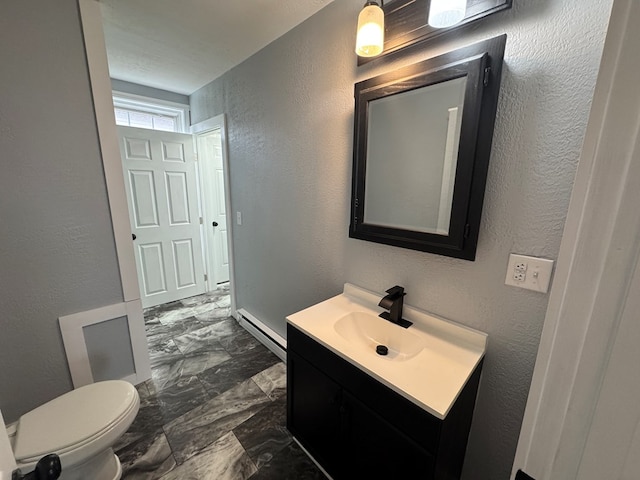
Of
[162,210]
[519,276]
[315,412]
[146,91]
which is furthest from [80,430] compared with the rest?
[146,91]

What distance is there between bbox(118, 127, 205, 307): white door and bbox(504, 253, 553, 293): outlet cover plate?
3.18 m

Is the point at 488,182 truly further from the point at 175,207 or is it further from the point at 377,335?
the point at 175,207

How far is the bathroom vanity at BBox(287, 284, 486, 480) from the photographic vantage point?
0.88 meters

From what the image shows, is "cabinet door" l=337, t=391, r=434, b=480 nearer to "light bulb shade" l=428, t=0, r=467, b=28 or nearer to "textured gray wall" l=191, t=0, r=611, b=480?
"textured gray wall" l=191, t=0, r=611, b=480

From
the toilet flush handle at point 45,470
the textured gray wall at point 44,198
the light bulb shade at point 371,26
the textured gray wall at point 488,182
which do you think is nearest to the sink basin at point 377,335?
the textured gray wall at point 488,182

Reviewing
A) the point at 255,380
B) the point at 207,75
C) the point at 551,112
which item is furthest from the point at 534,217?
the point at 207,75

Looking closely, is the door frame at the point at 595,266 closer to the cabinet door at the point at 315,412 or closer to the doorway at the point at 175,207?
the cabinet door at the point at 315,412

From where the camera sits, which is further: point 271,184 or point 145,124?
point 145,124

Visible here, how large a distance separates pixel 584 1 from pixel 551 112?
1.00 feet

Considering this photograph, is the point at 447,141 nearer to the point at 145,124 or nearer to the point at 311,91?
the point at 311,91

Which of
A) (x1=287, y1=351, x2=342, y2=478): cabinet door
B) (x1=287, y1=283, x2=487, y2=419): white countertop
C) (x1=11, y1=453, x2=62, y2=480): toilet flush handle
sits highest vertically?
(x1=11, y1=453, x2=62, y2=480): toilet flush handle

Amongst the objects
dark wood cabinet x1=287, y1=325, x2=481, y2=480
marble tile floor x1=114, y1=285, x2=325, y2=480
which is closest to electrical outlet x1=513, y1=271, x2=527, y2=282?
dark wood cabinet x1=287, y1=325, x2=481, y2=480

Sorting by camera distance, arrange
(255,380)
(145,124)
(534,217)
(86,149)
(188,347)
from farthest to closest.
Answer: (145,124) < (188,347) < (255,380) < (86,149) < (534,217)

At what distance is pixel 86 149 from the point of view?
1.51 meters
